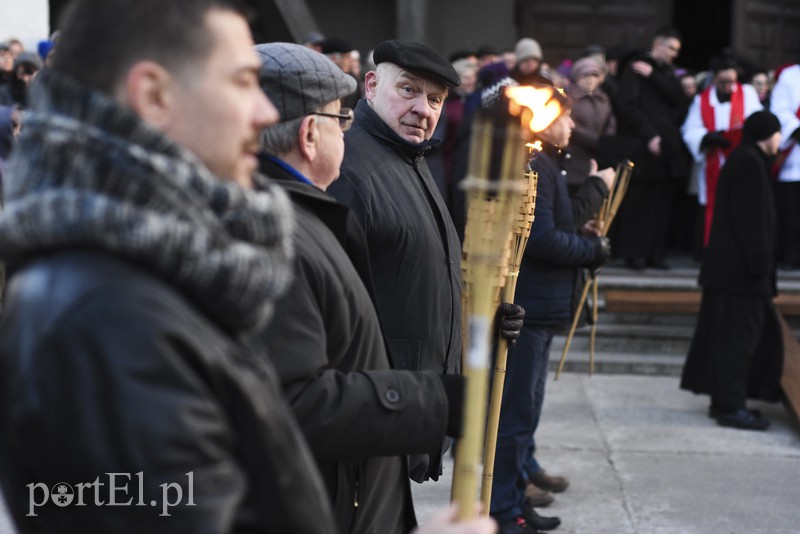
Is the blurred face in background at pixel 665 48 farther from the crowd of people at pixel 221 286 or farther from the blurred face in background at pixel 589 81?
the crowd of people at pixel 221 286

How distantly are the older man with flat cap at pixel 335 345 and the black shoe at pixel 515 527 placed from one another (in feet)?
8.26

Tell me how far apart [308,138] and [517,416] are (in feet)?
9.65

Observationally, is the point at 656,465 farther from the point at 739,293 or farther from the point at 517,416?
the point at 517,416

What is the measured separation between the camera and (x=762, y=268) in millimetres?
7176

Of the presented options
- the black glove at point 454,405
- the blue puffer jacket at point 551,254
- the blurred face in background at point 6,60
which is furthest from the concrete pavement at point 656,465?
the blurred face in background at point 6,60

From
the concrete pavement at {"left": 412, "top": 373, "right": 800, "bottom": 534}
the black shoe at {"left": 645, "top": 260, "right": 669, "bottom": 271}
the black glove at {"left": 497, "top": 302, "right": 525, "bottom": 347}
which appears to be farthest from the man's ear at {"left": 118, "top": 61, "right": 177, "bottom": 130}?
the black shoe at {"left": 645, "top": 260, "right": 669, "bottom": 271}

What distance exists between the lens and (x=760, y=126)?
23.6ft

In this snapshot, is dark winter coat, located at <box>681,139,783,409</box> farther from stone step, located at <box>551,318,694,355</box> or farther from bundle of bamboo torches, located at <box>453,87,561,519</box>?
bundle of bamboo torches, located at <box>453,87,561,519</box>

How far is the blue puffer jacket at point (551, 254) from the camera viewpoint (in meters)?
5.30

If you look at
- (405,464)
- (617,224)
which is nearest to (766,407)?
(617,224)

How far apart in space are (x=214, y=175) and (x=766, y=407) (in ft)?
23.5

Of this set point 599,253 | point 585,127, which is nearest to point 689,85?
point 585,127

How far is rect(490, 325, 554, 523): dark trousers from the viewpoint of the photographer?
5.28 meters

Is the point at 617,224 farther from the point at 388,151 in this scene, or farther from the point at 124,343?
the point at 124,343
